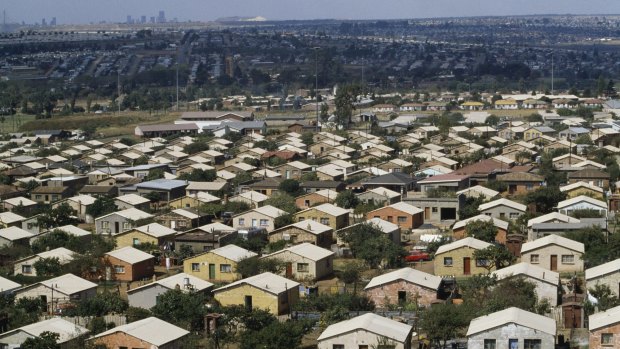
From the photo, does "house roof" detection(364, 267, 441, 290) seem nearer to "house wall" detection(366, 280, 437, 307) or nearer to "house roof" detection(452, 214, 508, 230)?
"house wall" detection(366, 280, 437, 307)

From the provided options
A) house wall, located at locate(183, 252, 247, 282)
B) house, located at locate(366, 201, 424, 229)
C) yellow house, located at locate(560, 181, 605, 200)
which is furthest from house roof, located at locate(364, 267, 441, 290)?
yellow house, located at locate(560, 181, 605, 200)

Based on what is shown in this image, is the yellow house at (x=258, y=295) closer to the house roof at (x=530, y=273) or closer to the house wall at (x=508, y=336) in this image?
the house roof at (x=530, y=273)

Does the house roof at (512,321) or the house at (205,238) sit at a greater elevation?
the house roof at (512,321)

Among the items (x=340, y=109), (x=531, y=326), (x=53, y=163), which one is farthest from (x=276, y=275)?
(x=340, y=109)

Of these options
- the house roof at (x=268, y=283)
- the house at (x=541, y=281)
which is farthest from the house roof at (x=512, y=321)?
the house roof at (x=268, y=283)

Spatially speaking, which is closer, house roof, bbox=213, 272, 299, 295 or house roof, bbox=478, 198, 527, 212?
house roof, bbox=213, 272, 299, 295
